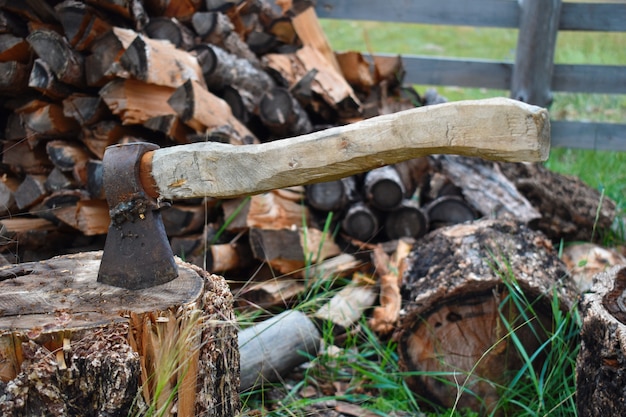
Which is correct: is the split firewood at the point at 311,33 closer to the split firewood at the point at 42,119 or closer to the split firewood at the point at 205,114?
the split firewood at the point at 205,114

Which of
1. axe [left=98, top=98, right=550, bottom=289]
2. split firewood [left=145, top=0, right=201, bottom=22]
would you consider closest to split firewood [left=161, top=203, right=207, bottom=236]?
split firewood [left=145, top=0, right=201, bottom=22]

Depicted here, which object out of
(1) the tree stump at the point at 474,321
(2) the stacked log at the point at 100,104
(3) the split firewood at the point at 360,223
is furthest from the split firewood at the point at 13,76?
(1) the tree stump at the point at 474,321

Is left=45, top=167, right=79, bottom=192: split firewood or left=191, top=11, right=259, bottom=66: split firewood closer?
left=45, top=167, right=79, bottom=192: split firewood

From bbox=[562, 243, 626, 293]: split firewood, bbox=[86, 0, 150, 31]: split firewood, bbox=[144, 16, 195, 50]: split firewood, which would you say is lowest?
bbox=[562, 243, 626, 293]: split firewood

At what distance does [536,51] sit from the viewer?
214 inches

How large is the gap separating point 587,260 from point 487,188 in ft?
2.35

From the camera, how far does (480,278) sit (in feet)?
8.48

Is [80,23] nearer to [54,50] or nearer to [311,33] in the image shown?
[54,50]

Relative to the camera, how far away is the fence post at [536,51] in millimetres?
5344

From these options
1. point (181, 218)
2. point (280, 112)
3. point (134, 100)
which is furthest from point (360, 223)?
point (134, 100)

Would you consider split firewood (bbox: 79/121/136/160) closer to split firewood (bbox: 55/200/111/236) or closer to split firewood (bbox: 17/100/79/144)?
split firewood (bbox: 17/100/79/144)

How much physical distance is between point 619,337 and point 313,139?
105 centimetres

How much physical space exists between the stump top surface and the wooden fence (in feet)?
13.4

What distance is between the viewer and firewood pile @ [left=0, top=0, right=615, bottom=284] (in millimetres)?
3148
